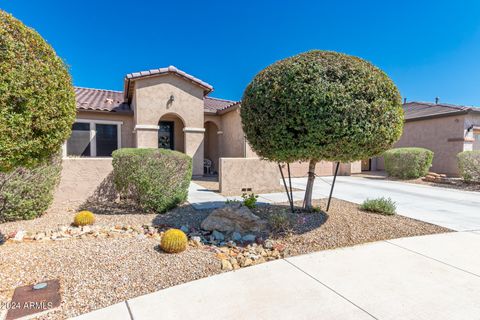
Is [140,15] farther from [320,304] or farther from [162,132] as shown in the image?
[320,304]

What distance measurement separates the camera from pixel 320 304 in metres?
2.88

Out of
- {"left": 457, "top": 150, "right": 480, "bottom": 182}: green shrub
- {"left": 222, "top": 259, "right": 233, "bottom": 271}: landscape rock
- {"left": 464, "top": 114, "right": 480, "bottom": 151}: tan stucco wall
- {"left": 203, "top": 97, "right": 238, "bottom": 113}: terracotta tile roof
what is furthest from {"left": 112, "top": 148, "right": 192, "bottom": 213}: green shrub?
{"left": 464, "top": 114, "right": 480, "bottom": 151}: tan stucco wall

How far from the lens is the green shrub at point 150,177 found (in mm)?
6289

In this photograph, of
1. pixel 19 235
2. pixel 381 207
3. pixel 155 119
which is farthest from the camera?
pixel 155 119

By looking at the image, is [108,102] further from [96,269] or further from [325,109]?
[325,109]

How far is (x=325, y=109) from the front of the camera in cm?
451

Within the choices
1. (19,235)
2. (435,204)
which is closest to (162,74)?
(19,235)

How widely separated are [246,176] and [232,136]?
4.26 metres

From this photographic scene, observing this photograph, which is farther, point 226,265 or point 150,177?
point 150,177

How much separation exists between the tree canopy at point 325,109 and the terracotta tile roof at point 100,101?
441 inches

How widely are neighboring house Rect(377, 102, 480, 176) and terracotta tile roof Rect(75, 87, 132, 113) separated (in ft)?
66.5

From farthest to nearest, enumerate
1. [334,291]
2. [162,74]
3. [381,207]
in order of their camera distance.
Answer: [162,74] < [381,207] < [334,291]

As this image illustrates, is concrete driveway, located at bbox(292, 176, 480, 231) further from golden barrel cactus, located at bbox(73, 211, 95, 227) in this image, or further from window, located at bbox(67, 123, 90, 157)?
window, located at bbox(67, 123, 90, 157)

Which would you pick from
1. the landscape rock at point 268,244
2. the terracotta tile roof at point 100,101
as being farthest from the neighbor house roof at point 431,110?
the terracotta tile roof at point 100,101
